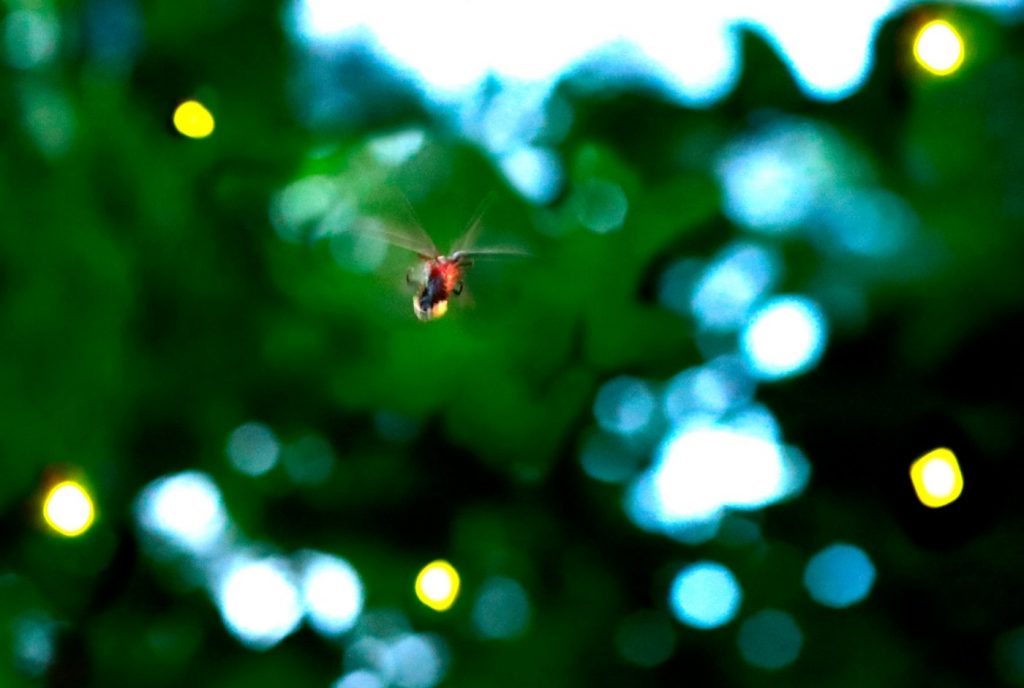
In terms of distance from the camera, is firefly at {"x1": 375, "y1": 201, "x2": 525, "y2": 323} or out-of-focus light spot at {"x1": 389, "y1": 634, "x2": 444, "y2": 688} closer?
firefly at {"x1": 375, "y1": 201, "x2": 525, "y2": 323}

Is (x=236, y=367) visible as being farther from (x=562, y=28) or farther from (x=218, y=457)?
(x=562, y=28)

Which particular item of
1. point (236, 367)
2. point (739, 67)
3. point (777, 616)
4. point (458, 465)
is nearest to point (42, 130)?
point (236, 367)

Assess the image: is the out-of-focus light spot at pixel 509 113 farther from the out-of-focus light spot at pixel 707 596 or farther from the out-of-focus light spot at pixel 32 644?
the out-of-focus light spot at pixel 32 644

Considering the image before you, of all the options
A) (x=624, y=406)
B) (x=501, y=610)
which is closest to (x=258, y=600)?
(x=501, y=610)

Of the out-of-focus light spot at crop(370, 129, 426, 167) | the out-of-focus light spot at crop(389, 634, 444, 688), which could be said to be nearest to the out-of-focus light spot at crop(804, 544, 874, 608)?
the out-of-focus light spot at crop(389, 634, 444, 688)

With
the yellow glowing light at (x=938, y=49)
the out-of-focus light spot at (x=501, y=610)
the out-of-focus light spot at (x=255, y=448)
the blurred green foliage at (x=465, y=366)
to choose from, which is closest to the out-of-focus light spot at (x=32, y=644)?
the blurred green foliage at (x=465, y=366)

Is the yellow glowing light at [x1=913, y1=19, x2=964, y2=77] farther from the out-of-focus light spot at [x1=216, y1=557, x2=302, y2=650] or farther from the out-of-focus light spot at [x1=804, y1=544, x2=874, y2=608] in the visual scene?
the out-of-focus light spot at [x1=216, y1=557, x2=302, y2=650]

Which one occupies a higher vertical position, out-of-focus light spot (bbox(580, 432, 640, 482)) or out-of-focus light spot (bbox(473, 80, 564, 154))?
out-of-focus light spot (bbox(473, 80, 564, 154))
